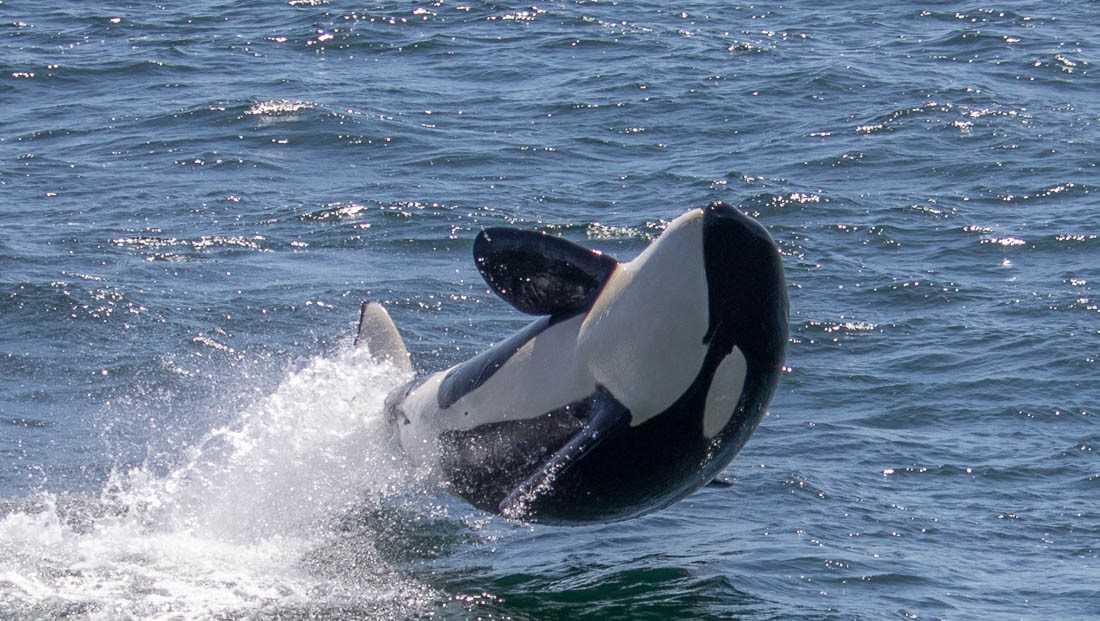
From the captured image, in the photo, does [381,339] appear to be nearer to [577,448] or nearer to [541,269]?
[541,269]

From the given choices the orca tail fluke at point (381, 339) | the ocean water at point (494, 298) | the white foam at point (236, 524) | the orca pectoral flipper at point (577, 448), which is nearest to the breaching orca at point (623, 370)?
the orca pectoral flipper at point (577, 448)

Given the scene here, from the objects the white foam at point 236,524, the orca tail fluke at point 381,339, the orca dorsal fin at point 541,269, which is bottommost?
the white foam at point 236,524

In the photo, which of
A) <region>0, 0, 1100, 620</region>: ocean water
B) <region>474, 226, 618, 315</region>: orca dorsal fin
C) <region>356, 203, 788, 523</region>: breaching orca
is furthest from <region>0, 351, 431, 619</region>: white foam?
<region>474, 226, 618, 315</region>: orca dorsal fin

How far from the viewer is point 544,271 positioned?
1127cm

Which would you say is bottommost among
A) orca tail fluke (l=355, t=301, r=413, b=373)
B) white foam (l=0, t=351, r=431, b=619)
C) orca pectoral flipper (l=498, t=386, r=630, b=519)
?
white foam (l=0, t=351, r=431, b=619)

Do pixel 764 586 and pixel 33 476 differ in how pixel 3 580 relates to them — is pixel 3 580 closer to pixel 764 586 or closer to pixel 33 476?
pixel 33 476

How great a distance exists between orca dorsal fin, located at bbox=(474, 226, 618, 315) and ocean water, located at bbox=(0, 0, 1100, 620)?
2000mm

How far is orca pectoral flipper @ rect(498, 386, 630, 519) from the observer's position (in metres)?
10.4

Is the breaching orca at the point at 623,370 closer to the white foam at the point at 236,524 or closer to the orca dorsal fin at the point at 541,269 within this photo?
the orca dorsal fin at the point at 541,269

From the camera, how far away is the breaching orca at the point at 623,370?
10312 mm

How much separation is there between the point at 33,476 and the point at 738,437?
626 cm

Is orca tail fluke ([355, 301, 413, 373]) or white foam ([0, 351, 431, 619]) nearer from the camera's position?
white foam ([0, 351, 431, 619])

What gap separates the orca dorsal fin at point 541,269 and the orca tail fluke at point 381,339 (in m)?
2.52

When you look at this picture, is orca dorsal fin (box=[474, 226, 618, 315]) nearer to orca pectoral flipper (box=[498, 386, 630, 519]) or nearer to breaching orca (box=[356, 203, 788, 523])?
breaching orca (box=[356, 203, 788, 523])
